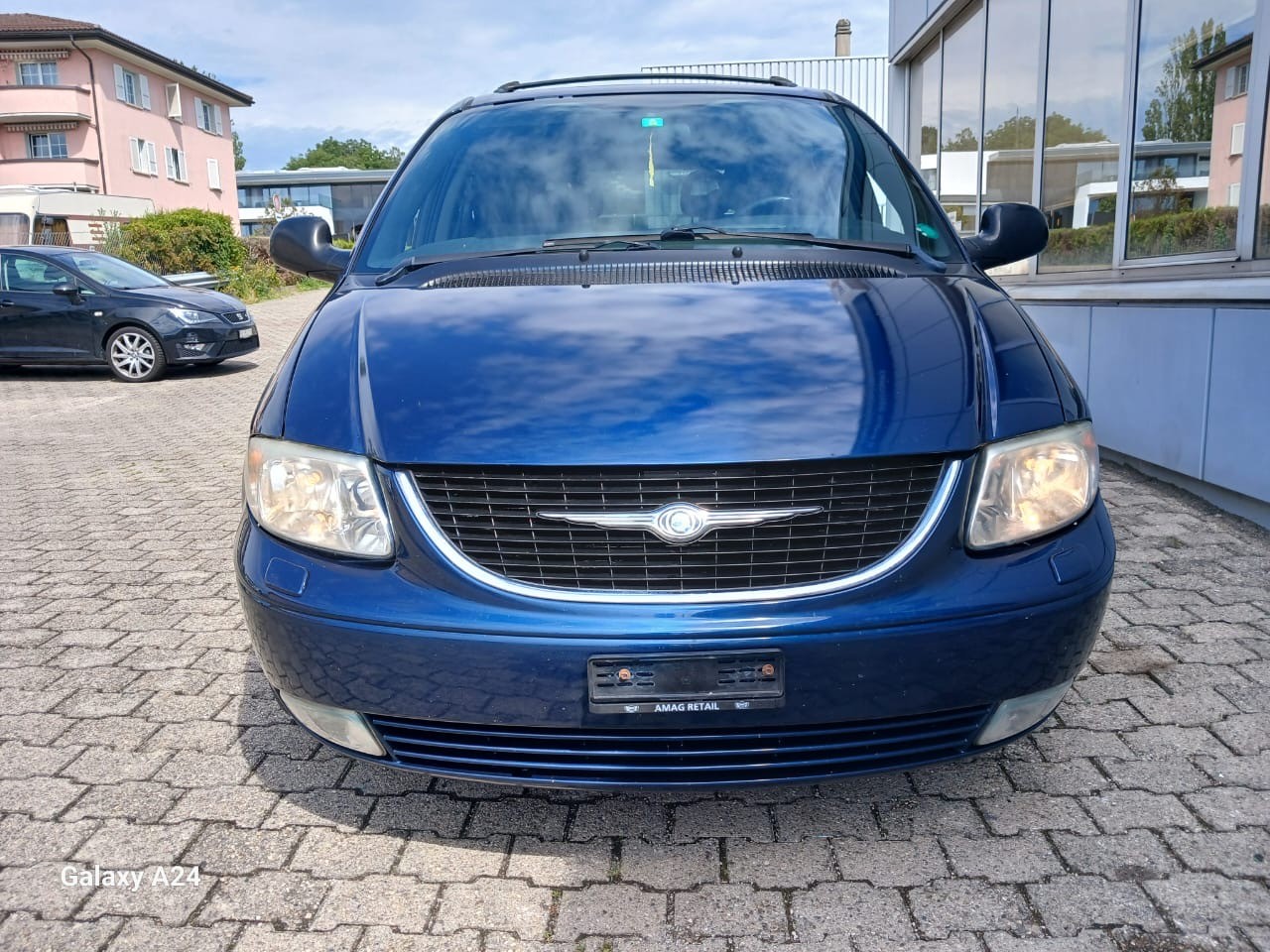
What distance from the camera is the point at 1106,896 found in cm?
217

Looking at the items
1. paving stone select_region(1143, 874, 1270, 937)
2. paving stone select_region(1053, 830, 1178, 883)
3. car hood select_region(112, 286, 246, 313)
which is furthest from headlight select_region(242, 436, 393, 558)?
car hood select_region(112, 286, 246, 313)

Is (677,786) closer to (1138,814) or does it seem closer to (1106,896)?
(1106,896)

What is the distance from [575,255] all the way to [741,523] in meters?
1.19

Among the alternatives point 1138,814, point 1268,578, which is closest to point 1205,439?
point 1268,578

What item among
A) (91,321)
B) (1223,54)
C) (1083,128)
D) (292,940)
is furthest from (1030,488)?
(91,321)

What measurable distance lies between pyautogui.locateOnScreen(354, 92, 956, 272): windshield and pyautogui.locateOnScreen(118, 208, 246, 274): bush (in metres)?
19.9

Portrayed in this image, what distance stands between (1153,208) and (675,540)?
5.40m

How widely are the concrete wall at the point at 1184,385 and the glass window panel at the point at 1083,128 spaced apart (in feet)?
3.20

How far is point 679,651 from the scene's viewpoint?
201cm

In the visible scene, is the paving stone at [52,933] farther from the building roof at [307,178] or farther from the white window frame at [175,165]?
the building roof at [307,178]

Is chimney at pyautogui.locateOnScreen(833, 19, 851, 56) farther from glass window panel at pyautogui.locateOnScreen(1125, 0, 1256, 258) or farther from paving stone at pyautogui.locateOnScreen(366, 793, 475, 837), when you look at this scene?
paving stone at pyautogui.locateOnScreen(366, 793, 475, 837)

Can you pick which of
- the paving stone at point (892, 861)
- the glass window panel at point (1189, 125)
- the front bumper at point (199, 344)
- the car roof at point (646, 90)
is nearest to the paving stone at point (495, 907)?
the paving stone at point (892, 861)

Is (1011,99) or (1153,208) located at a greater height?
(1011,99)

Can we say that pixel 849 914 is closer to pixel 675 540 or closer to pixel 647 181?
pixel 675 540
